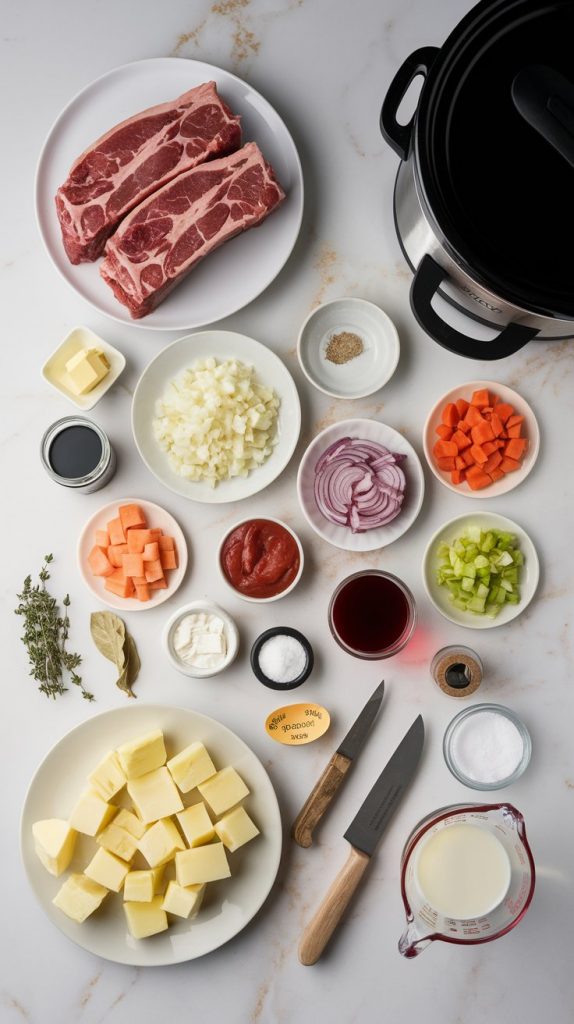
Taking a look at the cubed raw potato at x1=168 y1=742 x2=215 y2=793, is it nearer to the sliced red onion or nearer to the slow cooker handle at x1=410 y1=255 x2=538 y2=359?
the sliced red onion

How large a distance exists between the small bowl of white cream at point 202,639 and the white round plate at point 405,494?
14.8 inches

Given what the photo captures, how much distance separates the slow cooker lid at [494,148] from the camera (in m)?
1.51

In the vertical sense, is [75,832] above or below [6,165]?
below

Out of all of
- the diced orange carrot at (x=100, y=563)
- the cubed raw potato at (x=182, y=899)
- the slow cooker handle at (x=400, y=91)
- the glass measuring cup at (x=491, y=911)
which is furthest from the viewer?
the diced orange carrot at (x=100, y=563)

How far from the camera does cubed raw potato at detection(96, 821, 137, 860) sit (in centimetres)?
209

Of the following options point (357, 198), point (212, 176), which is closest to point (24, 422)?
point (212, 176)

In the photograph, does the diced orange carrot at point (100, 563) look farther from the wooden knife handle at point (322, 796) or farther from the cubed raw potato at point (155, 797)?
the wooden knife handle at point (322, 796)

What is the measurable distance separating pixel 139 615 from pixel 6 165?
135 cm

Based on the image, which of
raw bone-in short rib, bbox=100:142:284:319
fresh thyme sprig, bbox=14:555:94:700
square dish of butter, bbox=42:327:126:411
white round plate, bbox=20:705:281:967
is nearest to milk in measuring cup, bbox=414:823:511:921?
white round plate, bbox=20:705:281:967

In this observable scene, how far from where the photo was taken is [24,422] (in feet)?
7.32

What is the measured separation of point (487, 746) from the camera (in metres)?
2.10

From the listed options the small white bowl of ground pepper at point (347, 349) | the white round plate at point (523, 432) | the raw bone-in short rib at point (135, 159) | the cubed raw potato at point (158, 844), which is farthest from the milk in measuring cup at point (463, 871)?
the raw bone-in short rib at point (135, 159)

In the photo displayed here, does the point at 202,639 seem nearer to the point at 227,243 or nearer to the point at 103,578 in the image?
the point at 103,578

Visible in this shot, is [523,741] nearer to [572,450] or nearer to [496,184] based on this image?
[572,450]
